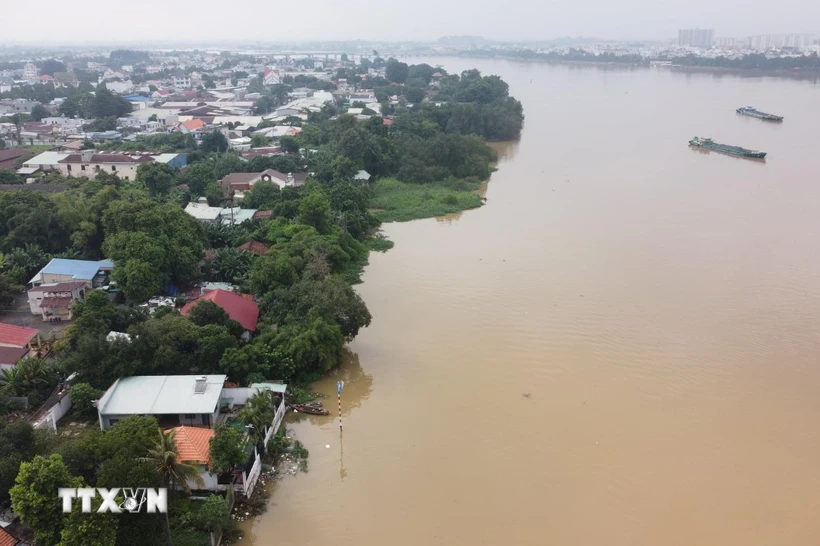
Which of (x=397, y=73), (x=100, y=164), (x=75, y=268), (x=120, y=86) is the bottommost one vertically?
(x=75, y=268)

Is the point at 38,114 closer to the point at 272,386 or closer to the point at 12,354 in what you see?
the point at 12,354

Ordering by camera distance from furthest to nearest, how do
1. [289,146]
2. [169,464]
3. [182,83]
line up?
1. [182,83]
2. [289,146]
3. [169,464]

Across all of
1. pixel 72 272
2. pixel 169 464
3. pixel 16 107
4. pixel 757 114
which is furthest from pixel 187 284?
pixel 757 114

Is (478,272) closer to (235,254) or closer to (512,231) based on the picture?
(512,231)

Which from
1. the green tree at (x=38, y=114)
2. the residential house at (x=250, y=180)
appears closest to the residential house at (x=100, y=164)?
the residential house at (x=250, y=180)

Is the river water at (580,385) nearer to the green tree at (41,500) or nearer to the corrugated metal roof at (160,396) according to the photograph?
the corrugated metal roof at (160,396)

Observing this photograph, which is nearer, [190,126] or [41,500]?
[41,500]

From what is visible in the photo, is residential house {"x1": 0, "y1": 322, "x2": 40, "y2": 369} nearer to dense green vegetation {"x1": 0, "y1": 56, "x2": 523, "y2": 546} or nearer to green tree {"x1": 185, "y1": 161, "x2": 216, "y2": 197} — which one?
dense green vegetation {"x1": 0, "y1": 56, "x2": 523, "y2": 546}

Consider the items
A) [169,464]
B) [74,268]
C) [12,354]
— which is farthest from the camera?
[74,268]
